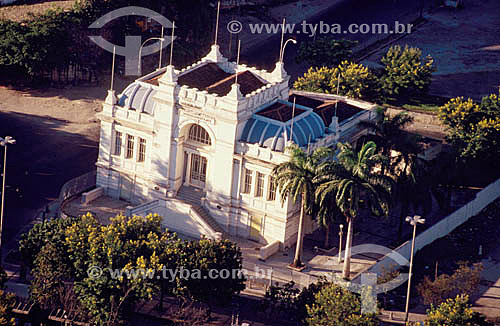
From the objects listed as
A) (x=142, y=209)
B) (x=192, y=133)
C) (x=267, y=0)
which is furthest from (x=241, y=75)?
(x=267, y=0)

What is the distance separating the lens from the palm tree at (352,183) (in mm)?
103688

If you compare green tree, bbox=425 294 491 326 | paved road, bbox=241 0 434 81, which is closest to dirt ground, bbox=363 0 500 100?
paved road, bbox=241 0 434 81

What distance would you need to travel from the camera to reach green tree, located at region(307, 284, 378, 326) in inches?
3696

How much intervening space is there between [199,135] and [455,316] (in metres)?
34.2

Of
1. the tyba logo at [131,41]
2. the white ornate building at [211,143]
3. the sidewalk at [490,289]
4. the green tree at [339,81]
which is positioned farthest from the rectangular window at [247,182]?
the tyba logo at [131,41]

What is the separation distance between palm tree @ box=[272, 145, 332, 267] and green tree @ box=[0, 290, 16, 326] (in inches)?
1046

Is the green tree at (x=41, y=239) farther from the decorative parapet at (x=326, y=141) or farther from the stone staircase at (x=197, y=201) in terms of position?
the decorative parapet at (x=326, y=141)

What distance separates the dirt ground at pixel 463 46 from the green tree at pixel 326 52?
11.4 meters

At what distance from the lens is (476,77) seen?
520 feet

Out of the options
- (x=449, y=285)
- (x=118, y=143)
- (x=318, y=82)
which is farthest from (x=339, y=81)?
(x=449, y=285)

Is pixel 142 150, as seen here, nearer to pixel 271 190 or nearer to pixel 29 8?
pixel 271 190

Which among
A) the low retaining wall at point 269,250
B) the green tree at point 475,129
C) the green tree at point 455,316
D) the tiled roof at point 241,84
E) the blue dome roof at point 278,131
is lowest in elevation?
the low retaining wall at point 269,250

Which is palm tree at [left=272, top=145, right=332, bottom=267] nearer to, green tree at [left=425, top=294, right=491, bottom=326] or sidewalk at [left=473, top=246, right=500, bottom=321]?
→ green tree at [left=425, top=294, right=491, bottom=326]

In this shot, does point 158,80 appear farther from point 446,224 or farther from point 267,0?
point 267,0
